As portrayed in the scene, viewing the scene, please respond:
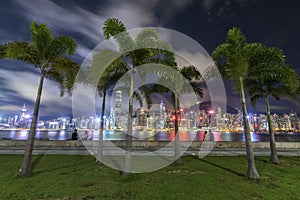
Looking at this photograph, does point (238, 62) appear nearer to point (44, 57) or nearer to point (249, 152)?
point (249, 152)

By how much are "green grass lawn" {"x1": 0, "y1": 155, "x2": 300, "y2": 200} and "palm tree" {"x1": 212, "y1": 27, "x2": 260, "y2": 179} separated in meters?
1.27

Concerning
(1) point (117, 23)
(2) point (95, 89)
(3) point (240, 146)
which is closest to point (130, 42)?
(1) point (117, 23)

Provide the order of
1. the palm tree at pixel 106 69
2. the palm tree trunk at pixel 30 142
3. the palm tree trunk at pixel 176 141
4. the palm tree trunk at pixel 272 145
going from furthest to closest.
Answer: the palm tree trunk at pixel 272 145 < the palm tree trunk at pixel 176 141 < the palm tree at pixel 106 69 < the palm tree trunk at pixel 30 142

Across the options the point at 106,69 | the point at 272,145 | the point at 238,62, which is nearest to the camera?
the point at 238,62

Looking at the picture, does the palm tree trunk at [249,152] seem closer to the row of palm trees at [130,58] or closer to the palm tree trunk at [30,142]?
the row of palm trees at [130,58]

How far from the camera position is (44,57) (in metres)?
9.80

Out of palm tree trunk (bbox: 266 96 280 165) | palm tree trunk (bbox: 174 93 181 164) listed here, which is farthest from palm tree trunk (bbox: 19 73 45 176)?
palm tree trunk (bbox: 266 96 280 165)

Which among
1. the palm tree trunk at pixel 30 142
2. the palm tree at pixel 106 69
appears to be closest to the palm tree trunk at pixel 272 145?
the palm tree at pixel 106 69

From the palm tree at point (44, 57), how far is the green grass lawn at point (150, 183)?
6.20ft

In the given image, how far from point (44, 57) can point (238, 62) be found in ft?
35.4

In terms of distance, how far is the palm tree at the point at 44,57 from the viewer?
898 cm

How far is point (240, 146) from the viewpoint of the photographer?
826 inches

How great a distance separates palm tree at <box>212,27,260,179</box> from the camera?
898 cm

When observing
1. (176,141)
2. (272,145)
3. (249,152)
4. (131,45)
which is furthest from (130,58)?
(272,145)
